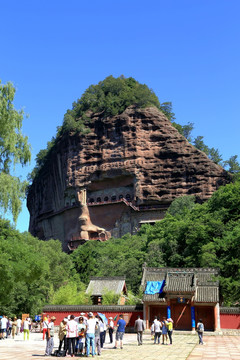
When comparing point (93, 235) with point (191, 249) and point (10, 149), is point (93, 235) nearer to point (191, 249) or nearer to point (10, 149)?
point (191, 249)

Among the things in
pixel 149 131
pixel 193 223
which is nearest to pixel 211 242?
pixel 193 223

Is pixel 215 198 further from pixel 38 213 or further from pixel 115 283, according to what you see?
pixel 38 213

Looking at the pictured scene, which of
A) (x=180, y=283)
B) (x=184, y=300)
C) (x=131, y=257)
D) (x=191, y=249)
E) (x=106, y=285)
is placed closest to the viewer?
(x=184, y=300)

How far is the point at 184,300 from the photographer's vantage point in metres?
27.8

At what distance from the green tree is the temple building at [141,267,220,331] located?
12.9 m

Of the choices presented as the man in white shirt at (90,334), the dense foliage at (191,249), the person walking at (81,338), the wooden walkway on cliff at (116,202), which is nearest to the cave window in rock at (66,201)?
the wooden walkway on cliff at (116,202)

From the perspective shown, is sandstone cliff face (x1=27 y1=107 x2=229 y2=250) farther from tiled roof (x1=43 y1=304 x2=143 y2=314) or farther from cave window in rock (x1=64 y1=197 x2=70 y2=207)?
tiled roof (x1=43 y1=304 x2=143 y2=314)

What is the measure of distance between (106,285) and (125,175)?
93.9 ft

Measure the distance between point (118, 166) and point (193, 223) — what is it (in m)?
26.0

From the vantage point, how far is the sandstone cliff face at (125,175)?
201 ft

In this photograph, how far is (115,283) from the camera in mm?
35906

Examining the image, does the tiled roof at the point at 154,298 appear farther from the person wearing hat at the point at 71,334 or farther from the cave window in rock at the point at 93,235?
the cave window in rock at the point at 93,235

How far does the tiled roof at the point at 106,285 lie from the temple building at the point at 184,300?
658 centimetres

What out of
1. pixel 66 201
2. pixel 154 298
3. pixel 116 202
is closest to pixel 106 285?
pixel 154 298
